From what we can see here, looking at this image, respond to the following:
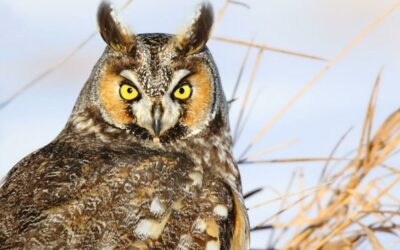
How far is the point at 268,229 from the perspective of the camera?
589cm

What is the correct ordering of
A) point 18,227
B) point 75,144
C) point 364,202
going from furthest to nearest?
point 364,202 < point 75,144 < point 18,227

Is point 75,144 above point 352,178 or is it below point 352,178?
above

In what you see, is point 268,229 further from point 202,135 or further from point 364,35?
point 364,35

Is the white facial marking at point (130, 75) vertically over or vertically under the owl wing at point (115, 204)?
over

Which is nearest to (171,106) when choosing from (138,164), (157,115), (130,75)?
(157,115)

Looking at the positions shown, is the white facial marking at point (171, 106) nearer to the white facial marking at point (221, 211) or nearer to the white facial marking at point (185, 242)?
the white facial marking at point (221, 211)

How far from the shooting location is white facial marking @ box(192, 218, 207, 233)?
5.22 m

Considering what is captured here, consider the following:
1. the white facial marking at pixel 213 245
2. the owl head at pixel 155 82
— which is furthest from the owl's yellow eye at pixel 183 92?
the white facial marking at pixel 213 245

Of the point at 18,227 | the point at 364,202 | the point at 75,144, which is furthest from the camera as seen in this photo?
the point at 364,202

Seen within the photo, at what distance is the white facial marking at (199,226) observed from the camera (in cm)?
522

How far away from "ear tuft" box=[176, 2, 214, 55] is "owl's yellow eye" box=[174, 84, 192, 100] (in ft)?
0.45

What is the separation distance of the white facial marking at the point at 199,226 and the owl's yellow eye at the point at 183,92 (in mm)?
520

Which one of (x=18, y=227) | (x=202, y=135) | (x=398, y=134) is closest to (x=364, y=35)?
(x=398, y=134)

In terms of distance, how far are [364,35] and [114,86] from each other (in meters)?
1.06
